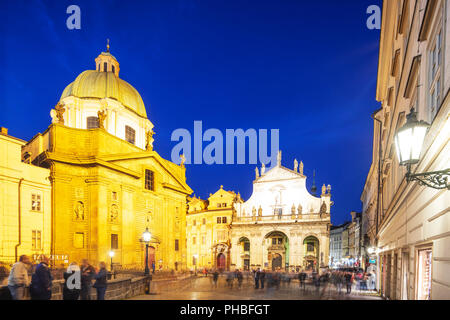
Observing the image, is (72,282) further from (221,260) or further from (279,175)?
(221,260)

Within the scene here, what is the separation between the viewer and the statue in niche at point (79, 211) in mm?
20445

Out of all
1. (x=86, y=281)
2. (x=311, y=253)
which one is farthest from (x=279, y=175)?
(x=86, y=281)

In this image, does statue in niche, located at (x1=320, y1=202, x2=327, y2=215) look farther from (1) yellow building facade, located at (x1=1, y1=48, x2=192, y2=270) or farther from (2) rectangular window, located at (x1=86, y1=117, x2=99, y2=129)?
(2) rectangular window, located at (x1=86, y1=117, x2=99, y2=129)

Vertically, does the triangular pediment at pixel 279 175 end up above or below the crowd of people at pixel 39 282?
above

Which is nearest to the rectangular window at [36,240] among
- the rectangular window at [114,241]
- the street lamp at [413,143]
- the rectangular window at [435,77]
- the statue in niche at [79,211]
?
the statue in niche at [79,211]

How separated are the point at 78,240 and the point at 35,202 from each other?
4686mm

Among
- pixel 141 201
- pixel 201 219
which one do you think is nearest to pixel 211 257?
pixel 201 219

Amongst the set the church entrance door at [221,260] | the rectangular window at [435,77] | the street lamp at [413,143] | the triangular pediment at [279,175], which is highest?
the rectangular window at [435,77]

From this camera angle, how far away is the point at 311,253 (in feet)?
137

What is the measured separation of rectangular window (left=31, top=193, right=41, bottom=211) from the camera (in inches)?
666

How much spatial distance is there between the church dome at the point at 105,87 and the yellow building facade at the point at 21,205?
513 inches

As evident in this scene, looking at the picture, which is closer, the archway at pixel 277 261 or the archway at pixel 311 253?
the archway at pixel 311 253

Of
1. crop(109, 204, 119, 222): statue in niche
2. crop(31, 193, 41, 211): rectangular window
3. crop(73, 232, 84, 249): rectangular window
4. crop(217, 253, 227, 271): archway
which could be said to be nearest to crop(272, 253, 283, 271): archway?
crop(217, 253, 227, 271): archway

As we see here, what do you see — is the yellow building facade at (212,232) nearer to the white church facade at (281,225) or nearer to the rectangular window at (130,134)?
the white church facade at (281,225)
